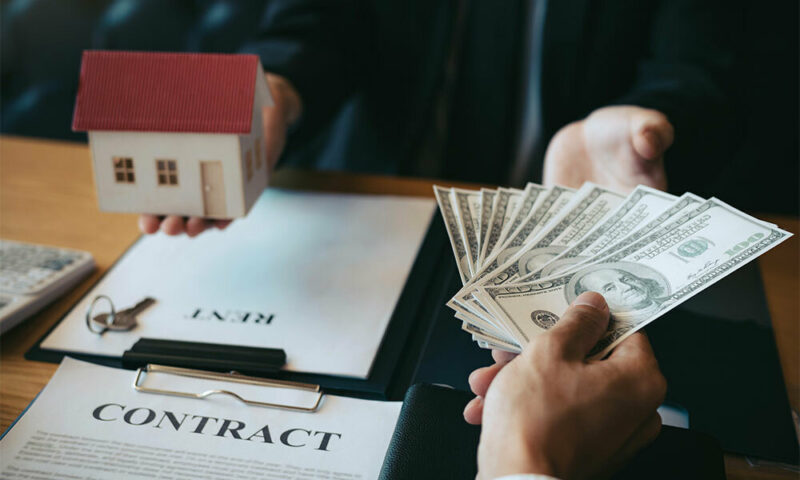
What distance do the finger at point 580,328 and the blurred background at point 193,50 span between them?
3.20 ft

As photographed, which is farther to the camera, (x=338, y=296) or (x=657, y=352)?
(x=338, y=296)

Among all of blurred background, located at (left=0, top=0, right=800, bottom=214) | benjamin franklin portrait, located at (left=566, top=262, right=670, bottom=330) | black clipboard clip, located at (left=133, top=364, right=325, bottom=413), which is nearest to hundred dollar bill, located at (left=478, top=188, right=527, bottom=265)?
benjamin franklin portrait, located at (left=566, top=262, right=670, bottom=330)

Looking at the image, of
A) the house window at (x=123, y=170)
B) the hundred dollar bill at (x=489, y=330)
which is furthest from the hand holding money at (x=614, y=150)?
the house window at (x=123, y=170)

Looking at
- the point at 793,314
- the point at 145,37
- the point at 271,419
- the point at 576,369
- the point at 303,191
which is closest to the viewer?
the point at 576,369

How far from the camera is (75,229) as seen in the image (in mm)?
902

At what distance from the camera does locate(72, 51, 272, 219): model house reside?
0.68m

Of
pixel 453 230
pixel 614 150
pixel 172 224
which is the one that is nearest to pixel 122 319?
pixel 172 224

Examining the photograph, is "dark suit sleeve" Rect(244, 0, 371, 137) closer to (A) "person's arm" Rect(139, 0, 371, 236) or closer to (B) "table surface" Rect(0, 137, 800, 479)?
(A) "person's arm" Rect(139, 0, 371, 236)

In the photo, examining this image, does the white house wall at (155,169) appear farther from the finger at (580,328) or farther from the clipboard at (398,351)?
the finger at (580,328)

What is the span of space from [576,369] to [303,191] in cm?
66

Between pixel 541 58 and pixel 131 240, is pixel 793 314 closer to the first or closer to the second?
pixel 541 58

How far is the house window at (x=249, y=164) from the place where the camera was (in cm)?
73

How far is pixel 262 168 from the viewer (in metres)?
0.82

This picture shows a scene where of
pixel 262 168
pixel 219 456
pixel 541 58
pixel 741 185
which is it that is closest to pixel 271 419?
pixel 219 456
